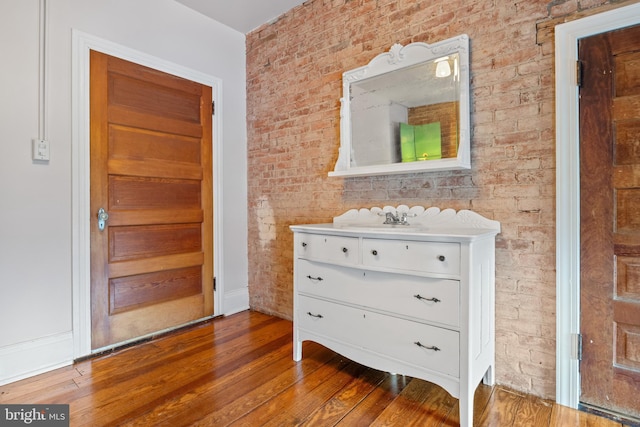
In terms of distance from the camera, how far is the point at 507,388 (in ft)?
5.79

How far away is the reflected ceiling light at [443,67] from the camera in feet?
6.20

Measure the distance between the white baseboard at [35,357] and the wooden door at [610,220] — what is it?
294cm

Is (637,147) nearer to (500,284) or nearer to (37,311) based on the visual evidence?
(500,284)

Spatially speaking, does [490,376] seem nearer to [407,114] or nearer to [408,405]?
[408,405]

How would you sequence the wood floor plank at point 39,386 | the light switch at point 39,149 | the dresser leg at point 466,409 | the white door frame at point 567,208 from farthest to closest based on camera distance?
the light switch at point 39,149
the wood floor plank at point 39,386
the white door frame at point 567,208
the dresser leg at point 466,409

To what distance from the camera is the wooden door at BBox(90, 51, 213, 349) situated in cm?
228

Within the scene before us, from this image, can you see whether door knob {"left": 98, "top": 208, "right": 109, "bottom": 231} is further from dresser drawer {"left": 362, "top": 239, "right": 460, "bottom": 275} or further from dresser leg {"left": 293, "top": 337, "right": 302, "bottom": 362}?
dresser drawer {"left": 362, "top": 239, "right": 460, "bottom": 275}

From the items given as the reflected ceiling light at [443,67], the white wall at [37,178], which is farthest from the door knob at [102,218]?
the reflected ceiling light at [443,67]

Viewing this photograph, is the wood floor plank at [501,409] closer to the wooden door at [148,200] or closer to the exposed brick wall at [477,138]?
the exposed brick wall at [477,138]

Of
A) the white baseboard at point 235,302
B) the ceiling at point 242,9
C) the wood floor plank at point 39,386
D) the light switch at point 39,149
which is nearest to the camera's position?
the wood floor plank at point 39,386

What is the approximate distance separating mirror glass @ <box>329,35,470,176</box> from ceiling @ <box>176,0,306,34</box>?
99 centimetres

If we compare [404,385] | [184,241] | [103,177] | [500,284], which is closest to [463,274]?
[500,284]

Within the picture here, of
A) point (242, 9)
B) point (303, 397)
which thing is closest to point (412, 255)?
point (303, 397)

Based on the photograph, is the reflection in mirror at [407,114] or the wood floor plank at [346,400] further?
the reflection in mirror at [407,114]
